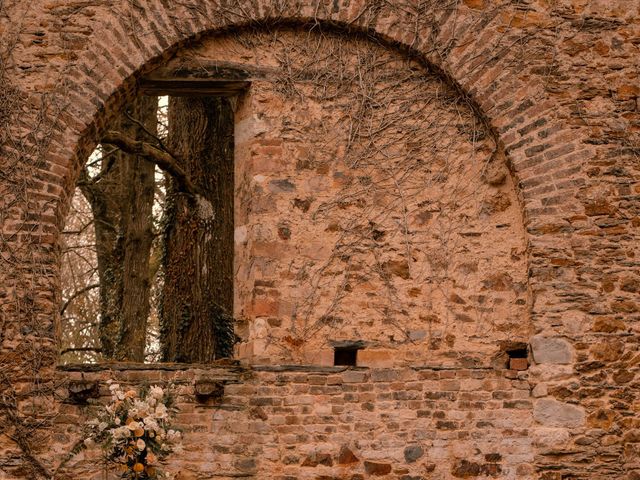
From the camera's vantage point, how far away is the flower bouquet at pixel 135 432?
26.7ft

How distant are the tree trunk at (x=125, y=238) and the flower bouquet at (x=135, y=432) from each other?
16.2 feet

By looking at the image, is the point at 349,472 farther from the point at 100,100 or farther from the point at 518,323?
the point at 100,100

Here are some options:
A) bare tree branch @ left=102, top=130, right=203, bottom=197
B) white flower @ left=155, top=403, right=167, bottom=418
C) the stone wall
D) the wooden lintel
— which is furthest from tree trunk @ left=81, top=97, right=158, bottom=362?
white flower @ left=155, top=403, right=167, bottom=418

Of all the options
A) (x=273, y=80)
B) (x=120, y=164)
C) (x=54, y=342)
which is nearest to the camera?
(x=54, y=342)

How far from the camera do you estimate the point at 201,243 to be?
13.0m

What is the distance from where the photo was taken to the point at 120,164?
48.0 ft

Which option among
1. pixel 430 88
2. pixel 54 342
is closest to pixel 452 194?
pixel 430 88

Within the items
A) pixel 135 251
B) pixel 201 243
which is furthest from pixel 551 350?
pixel 135 251

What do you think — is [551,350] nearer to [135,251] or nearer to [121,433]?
[121,433]

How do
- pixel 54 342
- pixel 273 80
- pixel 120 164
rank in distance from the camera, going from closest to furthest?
pixel 54 342
pixel 273 80
pixel 120 164

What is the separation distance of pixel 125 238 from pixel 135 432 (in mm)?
5984

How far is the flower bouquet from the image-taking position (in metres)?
8.13

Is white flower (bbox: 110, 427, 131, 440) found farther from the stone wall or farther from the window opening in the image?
the window opening

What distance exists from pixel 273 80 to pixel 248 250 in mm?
1361
